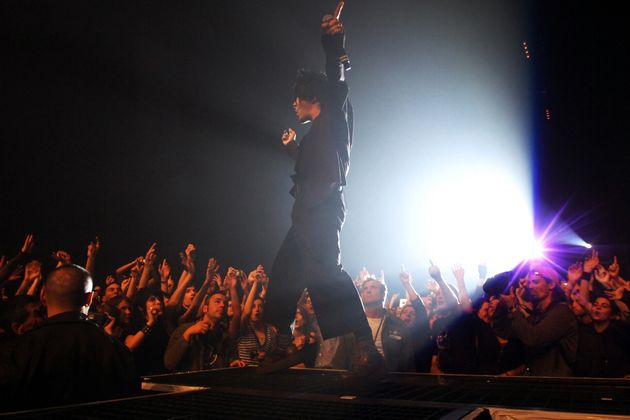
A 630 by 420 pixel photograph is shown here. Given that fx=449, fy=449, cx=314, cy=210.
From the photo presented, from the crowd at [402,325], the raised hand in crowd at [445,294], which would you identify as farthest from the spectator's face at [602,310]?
the raised hand in crowd at [445,294]

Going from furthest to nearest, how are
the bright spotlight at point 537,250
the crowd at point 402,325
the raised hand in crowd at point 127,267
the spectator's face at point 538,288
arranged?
1. the bright spotlight at point 537,250
2. the raised hand in crowd at point 127,267
3. the spectator's face at point 538,288
4. the crowd at point 402,325

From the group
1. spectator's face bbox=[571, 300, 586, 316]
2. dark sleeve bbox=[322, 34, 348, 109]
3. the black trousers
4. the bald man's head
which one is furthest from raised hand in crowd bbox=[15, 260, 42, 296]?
spectator's face bbox=[571, 300, 586, 316]

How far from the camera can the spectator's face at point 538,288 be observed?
14.8 feet

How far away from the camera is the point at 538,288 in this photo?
178 inches

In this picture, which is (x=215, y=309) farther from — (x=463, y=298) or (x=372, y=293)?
(x=463, y=298)

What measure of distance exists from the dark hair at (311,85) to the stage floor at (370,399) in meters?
2.01

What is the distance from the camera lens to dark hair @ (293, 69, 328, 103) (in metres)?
3.42

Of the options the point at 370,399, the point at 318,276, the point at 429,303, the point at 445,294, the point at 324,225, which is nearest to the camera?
the point at 370,399

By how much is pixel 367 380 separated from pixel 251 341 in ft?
8.88

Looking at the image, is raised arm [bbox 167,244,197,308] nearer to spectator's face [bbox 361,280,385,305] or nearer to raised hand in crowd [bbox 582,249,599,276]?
spectator's face [bbox 361,280,385,305]

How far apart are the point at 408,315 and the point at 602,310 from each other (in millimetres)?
1913

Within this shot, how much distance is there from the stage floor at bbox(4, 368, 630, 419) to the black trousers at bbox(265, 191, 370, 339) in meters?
0.38

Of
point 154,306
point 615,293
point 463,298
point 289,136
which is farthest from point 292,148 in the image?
point 615,293

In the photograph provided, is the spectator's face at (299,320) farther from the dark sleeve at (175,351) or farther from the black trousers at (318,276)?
the black trousers at (318,276)
